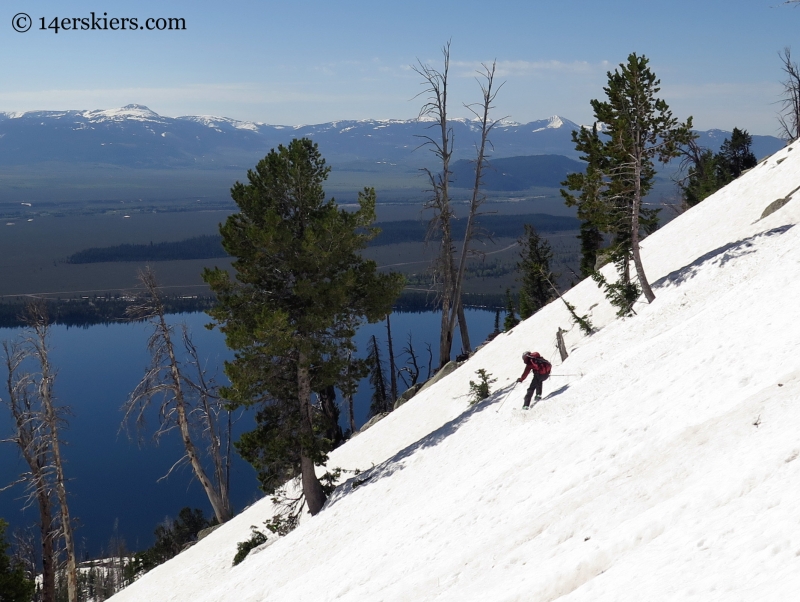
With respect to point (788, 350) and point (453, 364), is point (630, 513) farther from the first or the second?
point (453, 364)

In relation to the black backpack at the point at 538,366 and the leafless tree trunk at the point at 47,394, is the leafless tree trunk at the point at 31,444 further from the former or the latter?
the black backpack at the point at 538,366

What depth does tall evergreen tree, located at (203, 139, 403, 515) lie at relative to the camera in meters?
18.4

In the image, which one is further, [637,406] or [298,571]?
[298,571]

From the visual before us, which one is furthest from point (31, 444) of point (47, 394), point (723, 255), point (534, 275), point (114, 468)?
point (114, 468)

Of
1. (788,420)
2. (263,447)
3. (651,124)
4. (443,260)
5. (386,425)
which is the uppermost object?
(651,124)

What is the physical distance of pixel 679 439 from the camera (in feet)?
34.1

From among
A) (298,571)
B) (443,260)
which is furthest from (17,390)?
(443,260)

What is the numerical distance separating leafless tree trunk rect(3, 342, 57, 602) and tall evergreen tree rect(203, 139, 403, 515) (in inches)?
300

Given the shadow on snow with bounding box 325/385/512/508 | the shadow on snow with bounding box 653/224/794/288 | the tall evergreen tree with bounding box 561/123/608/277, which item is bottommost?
the shadow on snow with bounding box 325/385/512/508

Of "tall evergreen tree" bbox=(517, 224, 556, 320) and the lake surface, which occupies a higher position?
"tall evergreen tree" bbox=(517, 224, 556, 320)

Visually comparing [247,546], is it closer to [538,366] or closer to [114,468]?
[538,366]

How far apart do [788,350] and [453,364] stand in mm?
21903

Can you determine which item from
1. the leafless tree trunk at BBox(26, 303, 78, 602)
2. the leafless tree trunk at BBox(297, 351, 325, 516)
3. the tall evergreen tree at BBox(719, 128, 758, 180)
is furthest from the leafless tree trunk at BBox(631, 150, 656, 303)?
the tall evergreen tree at BBox(719, 128, 758, 180)

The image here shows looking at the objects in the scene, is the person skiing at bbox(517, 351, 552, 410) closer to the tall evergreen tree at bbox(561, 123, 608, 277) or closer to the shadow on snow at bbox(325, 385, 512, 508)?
the shadow on snow at bbox(325, 385, 512, 508)
